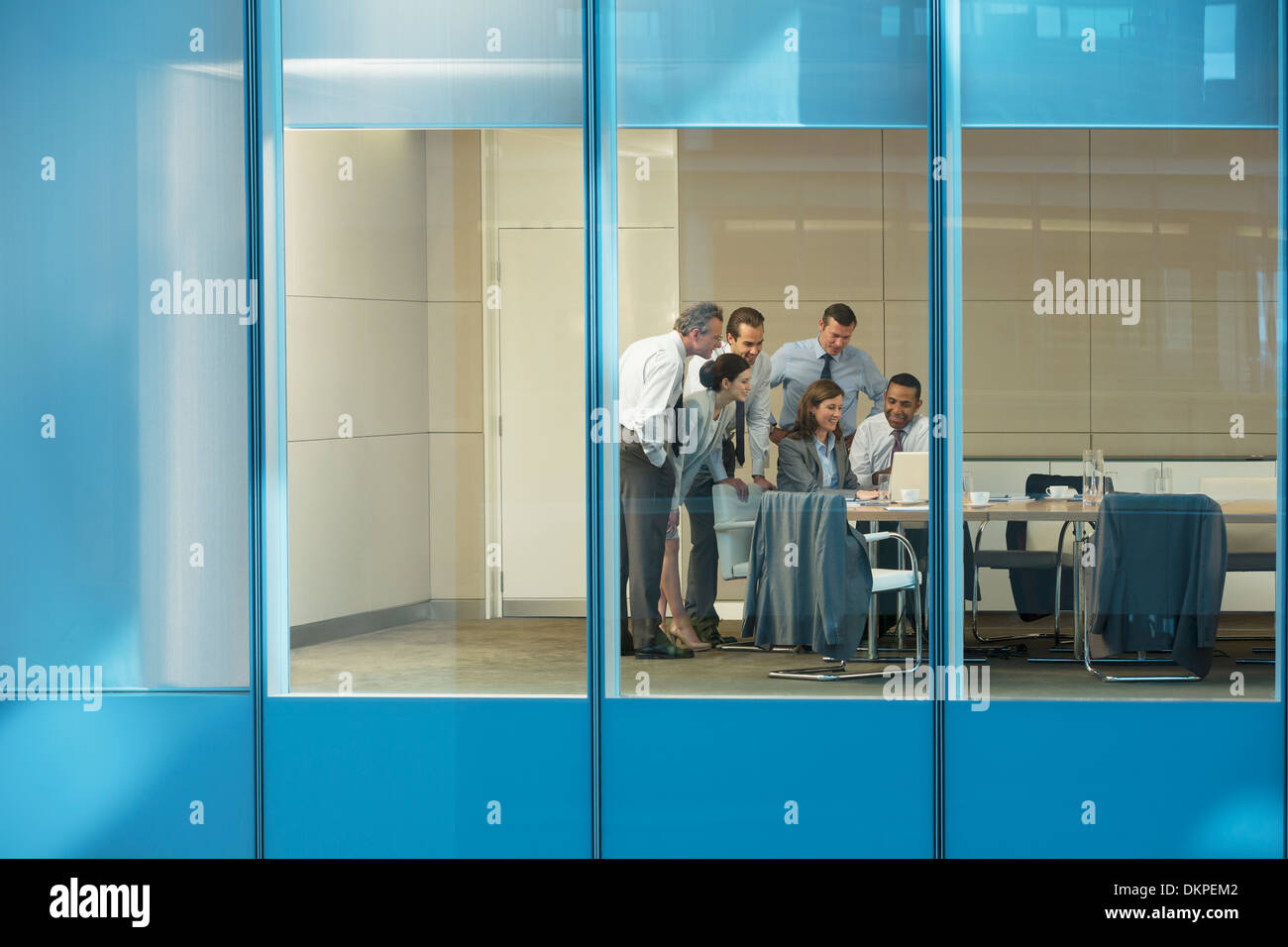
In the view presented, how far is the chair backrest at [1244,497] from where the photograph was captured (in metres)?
5.83

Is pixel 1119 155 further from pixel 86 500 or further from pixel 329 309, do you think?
pixel 86 500

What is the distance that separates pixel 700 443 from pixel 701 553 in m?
0.40

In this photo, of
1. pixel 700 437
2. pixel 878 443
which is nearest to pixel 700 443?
pixel 700 437

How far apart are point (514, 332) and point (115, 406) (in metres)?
1.48

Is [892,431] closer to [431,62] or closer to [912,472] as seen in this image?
[912,472]

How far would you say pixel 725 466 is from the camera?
6.00 meters

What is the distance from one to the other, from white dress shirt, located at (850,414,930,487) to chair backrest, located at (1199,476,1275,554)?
40.3 inches

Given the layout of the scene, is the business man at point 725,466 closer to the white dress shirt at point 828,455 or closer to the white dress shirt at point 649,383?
the white dress shirt at point 649,383

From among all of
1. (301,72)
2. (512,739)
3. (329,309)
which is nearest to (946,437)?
(512,739)

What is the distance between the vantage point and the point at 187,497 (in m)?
6.00

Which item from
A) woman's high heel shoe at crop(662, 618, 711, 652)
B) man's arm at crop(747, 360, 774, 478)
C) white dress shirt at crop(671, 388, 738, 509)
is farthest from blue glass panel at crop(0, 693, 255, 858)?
man's arm at crop(747, 360, 774, 478)

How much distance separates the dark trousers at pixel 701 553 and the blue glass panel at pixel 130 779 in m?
1.65

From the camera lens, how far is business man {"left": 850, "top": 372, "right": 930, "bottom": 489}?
589 cm

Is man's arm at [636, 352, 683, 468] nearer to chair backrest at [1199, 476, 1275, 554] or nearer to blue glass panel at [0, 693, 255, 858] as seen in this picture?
blue glass panel at [0, 693, 255, 858]
